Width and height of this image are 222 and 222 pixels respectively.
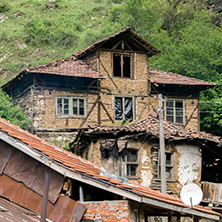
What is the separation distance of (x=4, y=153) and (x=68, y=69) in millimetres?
17120

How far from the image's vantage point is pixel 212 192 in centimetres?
2266

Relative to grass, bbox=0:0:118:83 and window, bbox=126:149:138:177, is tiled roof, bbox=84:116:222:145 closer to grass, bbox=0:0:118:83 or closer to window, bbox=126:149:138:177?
window, bbox=126:149:138:177

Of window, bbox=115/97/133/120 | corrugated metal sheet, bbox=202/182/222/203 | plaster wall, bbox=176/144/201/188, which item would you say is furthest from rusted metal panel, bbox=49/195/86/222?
window, bbox=115/97/133/120

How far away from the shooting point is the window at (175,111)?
30.5m

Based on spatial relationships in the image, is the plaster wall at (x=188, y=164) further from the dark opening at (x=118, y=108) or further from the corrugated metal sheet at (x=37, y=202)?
the corrugated metal sheet at (x=37, y=202)

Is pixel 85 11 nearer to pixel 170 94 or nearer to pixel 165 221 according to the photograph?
pixel 170 94

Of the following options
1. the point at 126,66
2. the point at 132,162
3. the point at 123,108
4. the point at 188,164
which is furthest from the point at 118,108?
the point at 132,162

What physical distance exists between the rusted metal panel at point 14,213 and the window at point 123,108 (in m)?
19.1

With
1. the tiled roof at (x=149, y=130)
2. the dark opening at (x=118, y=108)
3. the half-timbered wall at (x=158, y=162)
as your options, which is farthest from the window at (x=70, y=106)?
the tiled roof at (x=149, y=130)

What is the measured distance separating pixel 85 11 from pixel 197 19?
26.2 m

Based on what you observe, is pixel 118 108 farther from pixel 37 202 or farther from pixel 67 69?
pixel 37 202

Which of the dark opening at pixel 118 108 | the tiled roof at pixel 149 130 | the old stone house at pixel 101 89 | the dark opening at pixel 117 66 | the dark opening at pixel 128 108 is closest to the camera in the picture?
the tiled roof at pixel 149 130

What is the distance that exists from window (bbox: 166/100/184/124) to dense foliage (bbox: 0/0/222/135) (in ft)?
10.5

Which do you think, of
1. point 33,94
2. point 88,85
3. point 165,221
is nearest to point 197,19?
point 88,85
